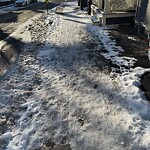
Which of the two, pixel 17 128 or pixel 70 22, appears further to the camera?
pixel 70 22

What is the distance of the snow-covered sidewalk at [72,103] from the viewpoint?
5395 millimetres

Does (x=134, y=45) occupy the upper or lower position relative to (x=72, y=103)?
upper

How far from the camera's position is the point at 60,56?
10430 millimetres

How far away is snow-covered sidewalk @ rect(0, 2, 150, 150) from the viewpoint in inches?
212

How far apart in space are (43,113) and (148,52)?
5.62m

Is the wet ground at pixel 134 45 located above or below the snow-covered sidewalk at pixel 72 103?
above

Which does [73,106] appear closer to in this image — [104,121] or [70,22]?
[104,121]

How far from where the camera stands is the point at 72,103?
6.77m

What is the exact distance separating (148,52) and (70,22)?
828 centimetres

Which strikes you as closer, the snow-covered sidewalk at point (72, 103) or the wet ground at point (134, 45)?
the snow-covered sidewalk at point (72, 103)

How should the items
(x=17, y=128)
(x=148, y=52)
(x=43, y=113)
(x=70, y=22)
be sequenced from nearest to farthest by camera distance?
(x=17, y=128) → (x=43, y=113) → (x=148, y=52) → (x=70, y=22)

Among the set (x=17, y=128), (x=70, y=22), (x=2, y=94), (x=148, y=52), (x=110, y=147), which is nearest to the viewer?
(x=110, y=147)

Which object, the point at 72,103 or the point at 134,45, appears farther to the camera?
the point at 134,45

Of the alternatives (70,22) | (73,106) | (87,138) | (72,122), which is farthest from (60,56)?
(70,22)
